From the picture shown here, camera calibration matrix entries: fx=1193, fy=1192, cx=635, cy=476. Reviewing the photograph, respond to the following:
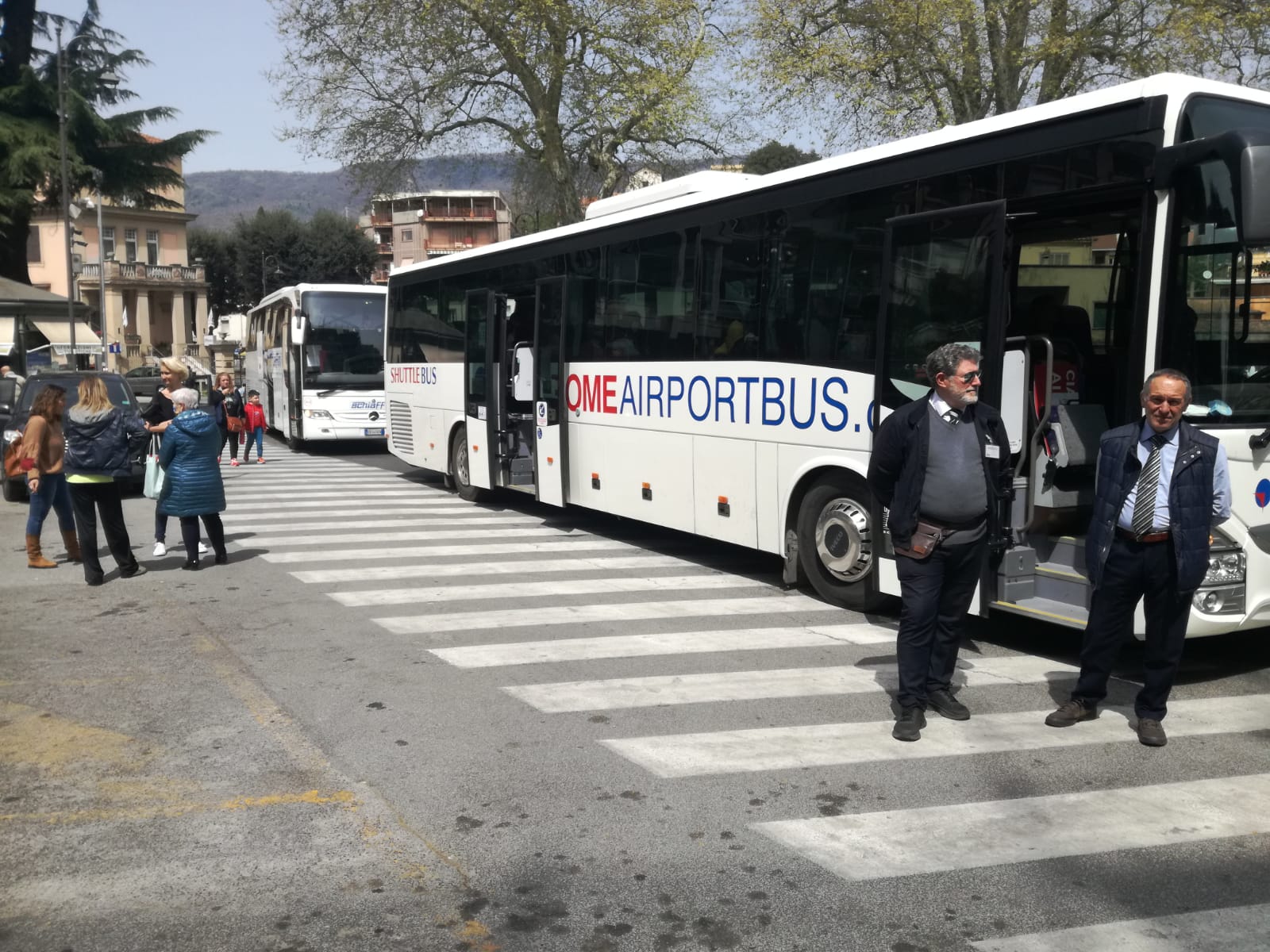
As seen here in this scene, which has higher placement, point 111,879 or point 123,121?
point 123,121

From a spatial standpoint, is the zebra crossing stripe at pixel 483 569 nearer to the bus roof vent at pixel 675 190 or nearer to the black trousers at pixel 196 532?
the black trousers at pixel 196 532

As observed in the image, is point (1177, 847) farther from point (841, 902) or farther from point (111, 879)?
point (111, 879)

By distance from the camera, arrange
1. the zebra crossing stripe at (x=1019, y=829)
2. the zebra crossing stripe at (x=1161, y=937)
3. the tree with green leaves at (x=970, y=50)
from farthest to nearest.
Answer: the tree with green leaves at (x=970, y=50), the zebra crossing stripe at (x=1019, y=829), the zebra crossing stripe at (x=1161, y=937)

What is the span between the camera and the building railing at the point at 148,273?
279 ft

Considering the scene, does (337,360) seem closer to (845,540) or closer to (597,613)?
(597,613)

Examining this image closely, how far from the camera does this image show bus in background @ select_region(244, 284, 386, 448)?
2442cm

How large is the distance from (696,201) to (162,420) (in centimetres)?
630

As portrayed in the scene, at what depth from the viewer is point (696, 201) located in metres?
9.98

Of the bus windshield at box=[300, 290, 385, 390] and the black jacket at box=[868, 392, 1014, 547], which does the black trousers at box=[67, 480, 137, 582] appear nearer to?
the black jacket at box=[868, 392, 1014, 547]

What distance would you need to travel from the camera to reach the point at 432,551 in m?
11.4

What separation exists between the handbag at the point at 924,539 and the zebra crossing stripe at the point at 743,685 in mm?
1234

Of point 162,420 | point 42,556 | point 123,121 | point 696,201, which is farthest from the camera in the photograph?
point 123,121

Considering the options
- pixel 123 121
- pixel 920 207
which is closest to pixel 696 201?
pixel 920 207

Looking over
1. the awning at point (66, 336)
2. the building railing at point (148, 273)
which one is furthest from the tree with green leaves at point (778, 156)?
the building railing at point (148, 273)
